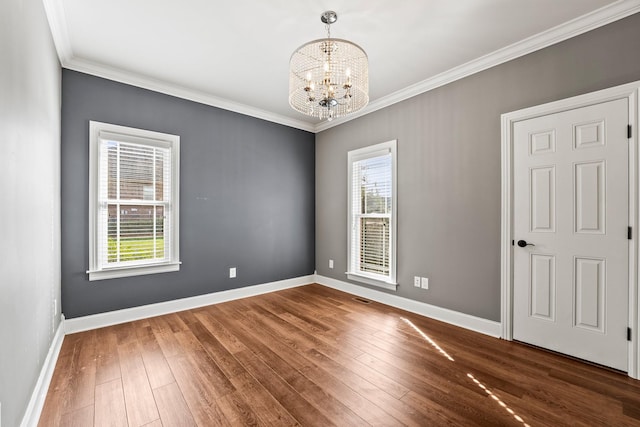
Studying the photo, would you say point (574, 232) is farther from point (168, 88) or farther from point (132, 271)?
point (168, 88)

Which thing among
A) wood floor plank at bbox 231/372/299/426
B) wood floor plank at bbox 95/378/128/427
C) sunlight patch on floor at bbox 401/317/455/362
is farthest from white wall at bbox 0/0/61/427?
sunlight patch on floor at bbox 401/317/455/362

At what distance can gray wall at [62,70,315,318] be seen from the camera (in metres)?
2.89

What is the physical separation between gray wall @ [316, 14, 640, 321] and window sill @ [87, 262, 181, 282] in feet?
9.56

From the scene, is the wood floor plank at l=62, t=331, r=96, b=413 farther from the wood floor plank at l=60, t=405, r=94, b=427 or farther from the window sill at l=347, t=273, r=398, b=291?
the window sill at l=347, t=273, r=398, b=291

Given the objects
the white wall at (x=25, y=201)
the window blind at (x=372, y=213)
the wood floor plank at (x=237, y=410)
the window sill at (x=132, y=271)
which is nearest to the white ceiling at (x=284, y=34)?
the white wall at (x=25, y=201)

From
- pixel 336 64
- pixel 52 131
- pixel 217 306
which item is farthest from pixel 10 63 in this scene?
pixel 217 306

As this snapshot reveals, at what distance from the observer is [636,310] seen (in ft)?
6.87

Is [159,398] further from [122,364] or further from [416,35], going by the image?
[416,35]

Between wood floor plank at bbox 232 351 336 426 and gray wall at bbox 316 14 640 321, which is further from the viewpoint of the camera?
gray wall at bbox 316 14 640 321

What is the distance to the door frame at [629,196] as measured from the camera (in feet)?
6.89

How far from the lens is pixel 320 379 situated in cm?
208

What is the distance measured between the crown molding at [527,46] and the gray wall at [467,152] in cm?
5

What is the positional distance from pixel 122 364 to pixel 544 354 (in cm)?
357

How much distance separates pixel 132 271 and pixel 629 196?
466cm
